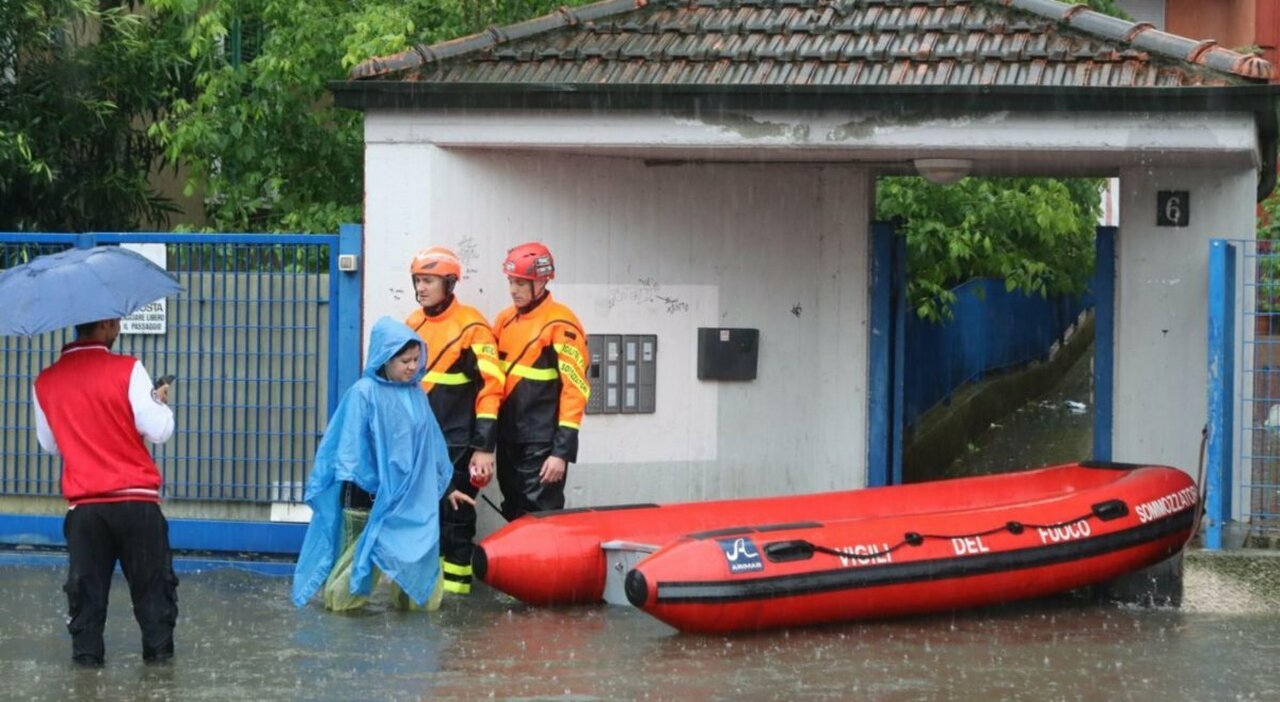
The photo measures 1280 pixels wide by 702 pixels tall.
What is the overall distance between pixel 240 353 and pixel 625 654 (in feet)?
10.8

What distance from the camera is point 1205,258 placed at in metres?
10.4

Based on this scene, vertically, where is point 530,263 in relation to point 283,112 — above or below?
below

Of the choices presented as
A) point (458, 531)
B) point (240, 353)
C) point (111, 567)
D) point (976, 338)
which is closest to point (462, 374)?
point (458, 531)

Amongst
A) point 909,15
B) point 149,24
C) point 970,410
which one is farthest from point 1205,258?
point 149,24

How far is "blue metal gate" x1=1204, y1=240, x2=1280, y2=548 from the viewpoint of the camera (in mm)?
9734

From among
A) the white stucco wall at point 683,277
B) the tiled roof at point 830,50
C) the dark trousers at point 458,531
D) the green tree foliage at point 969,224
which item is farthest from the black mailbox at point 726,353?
the green tree foliage at point 969,224

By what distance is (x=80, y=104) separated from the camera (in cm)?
1558

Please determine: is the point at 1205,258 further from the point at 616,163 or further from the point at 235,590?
the point at 235,590

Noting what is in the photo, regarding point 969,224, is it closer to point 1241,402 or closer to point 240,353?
point 1241,402

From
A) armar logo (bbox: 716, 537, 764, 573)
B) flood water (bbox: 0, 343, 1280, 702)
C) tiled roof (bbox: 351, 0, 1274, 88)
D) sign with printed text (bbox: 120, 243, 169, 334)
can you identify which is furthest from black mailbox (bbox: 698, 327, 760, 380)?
sign with printed text (bbox: 120, 243, 169, 334)

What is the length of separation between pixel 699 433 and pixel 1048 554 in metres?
2.70

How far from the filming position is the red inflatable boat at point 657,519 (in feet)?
29.9

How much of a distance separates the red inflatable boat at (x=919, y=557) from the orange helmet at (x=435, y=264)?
6.45ft

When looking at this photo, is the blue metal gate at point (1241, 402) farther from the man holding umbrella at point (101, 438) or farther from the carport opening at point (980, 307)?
the man holding umbrella at point (101, 438)
